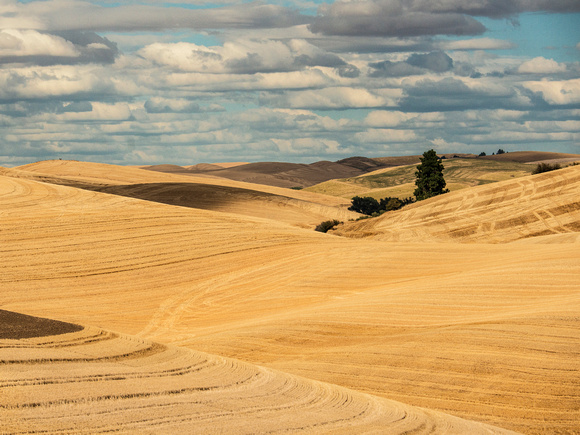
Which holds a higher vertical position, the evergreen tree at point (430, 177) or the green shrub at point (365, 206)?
the evergreen tree at point (430, 177)

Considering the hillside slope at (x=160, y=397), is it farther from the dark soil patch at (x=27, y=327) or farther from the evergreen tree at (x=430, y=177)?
the evergreen tree at (x=430, y=177)

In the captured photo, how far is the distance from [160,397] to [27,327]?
9.83ft

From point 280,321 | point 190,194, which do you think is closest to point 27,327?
point 280,321

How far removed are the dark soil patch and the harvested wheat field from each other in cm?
8

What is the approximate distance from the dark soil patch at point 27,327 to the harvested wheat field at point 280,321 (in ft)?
0.26

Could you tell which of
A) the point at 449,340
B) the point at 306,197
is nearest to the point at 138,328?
the point at 449,340

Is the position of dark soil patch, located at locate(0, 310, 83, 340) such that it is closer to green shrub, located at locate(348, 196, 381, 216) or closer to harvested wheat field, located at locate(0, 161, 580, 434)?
harvested wheat field, located at locate(0, 161, 580, 434)

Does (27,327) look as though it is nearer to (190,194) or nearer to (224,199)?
(224,199)

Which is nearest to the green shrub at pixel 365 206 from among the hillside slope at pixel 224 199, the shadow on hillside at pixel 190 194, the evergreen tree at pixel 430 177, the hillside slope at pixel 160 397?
the hillside slope at pixel 224 199

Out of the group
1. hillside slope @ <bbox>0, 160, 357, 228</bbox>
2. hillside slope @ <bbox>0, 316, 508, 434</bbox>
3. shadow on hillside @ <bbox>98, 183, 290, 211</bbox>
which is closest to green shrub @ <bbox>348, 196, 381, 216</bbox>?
hillside slope @ <bbox>0, 160, 357, 228</bbox>

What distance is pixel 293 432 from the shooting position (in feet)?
24.7

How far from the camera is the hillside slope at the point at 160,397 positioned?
7.05m

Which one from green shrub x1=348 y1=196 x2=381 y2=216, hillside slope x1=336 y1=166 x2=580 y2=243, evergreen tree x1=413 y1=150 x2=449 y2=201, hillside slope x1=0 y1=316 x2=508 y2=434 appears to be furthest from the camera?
green shrub x1=348 y1=196 x2=381 y2=216

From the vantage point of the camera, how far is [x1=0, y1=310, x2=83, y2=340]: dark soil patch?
932 cm
